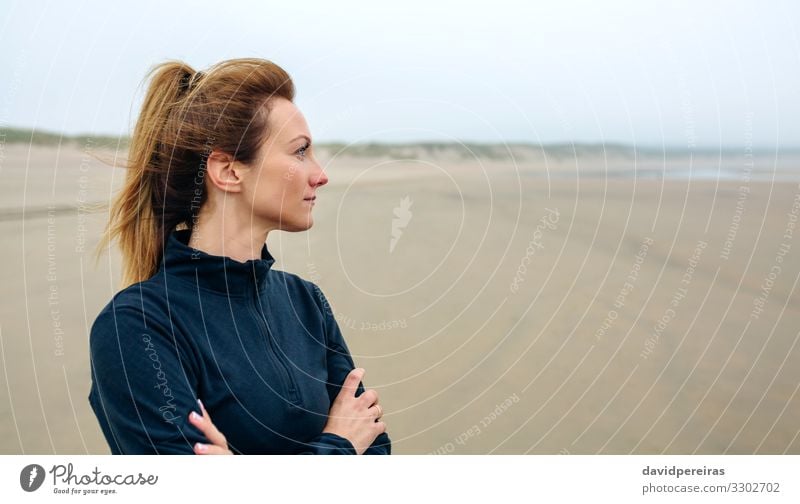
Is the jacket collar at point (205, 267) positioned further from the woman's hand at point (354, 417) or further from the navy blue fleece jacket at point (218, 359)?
the woman's hand at point (354, 417)

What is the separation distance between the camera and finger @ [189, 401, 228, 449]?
6.14 ft

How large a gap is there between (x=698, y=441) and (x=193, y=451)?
2004 mm

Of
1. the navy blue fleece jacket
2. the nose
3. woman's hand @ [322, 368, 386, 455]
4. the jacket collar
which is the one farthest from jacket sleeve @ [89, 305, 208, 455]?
the nose

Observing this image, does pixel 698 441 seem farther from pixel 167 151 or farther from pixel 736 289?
pixel 167 151

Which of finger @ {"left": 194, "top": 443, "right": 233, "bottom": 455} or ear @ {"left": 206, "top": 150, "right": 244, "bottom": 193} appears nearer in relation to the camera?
finger @ {"left": 194, "top": 443, "right": 233, "bottom": 455}

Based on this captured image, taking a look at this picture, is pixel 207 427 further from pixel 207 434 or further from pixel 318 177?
pixel 318 177

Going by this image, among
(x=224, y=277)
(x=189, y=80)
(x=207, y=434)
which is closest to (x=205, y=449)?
(x=207, y=434)

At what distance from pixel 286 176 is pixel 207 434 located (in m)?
0.70

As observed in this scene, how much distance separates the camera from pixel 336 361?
90.4 inches

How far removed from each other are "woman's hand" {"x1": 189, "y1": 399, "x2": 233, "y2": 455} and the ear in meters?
0.57

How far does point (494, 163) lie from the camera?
3.36 m

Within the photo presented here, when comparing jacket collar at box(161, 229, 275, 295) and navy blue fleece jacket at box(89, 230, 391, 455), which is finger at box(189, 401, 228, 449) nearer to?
navy blue fleece jacket at box(89, 230, 391, 455)

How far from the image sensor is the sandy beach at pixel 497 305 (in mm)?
3049
